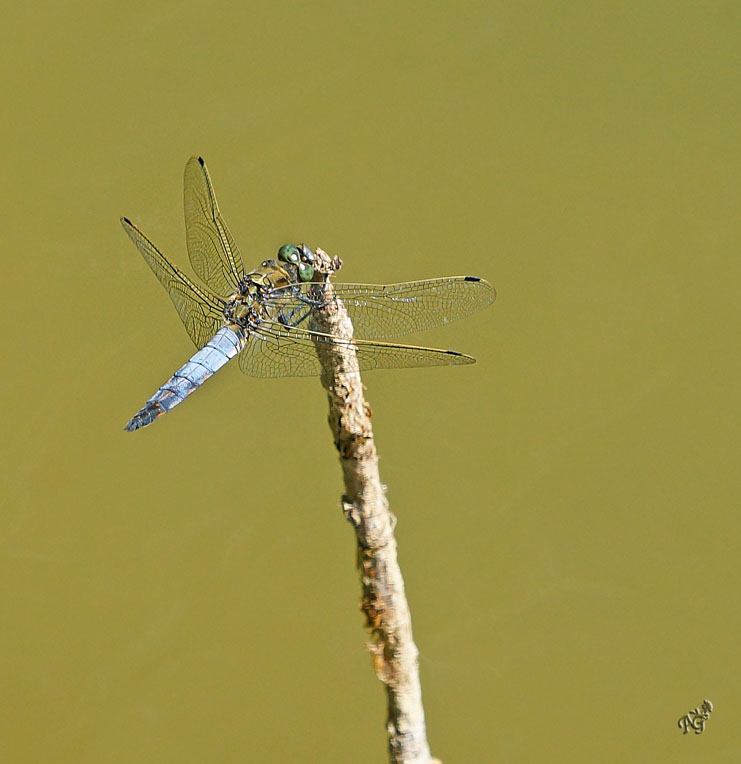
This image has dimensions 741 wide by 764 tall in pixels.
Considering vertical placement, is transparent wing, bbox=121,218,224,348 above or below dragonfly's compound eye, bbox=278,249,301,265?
above

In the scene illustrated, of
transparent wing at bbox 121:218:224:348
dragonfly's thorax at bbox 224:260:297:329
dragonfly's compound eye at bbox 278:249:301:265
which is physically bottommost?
dragonfly's compound eye at bbox 278:249:301:265

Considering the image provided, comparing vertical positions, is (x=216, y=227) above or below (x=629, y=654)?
above

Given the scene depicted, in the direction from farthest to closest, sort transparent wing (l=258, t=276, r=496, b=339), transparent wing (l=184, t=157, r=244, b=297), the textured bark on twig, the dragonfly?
transparent wing (l=184, t=157, r=244, b=297)
transparent wing (l=258, t=276, r=496, b=339)
the dragonfly
the textured bark on twig

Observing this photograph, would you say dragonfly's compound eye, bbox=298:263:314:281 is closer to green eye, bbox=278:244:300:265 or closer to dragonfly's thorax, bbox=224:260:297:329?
green eye, bbox=278:244:300:265

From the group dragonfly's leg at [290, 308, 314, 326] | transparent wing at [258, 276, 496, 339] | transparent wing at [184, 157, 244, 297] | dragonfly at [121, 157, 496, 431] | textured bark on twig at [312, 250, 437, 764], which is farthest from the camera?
transparent wing at [184, 157, 244, 297]

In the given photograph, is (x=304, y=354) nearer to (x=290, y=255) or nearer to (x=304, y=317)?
(x=304, y=317)

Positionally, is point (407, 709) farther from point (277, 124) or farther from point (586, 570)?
point (277, 124)

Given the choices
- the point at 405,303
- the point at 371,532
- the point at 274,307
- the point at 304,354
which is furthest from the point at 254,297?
the point at 371,532

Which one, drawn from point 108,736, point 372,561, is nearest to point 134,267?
point 108,736

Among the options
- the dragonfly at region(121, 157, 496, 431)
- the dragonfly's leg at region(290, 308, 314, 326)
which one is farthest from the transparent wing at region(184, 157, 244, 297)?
the dragonfly's leg at region(290, 308, 314, 326)
